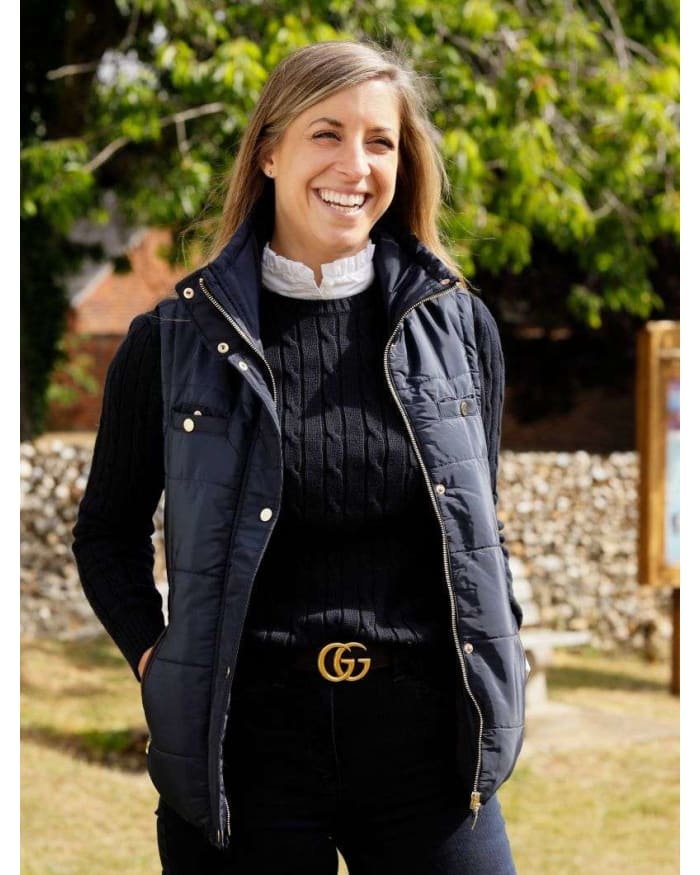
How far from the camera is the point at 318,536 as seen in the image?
1.90 m

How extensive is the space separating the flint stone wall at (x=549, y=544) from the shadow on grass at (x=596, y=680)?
2.85ft

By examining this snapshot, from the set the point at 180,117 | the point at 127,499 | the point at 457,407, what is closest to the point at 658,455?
the point at 180,117

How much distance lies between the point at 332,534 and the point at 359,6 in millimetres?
6117

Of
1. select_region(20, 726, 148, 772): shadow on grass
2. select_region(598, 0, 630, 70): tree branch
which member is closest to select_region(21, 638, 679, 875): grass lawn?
select_region(20, 726, 148, 772): shadow on grass

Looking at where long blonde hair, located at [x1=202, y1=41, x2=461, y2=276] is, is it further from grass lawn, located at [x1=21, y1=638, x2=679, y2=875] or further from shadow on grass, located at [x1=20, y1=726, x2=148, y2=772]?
shadow on grass, located at [x1=20, y1=726, x2=148, y2=772]

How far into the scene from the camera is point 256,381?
189 cm

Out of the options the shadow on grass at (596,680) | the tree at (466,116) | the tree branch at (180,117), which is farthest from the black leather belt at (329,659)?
the shadow on grass at (596,680)

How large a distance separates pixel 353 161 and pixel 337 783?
3.23 feet

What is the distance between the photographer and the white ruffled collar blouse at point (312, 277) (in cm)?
204

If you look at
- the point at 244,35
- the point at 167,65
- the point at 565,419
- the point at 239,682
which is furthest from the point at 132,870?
the point at 565,419

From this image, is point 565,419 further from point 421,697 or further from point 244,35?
point 421,697

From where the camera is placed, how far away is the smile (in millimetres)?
1992

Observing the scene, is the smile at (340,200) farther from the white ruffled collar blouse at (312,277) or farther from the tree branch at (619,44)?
the tree branch at (619,44)

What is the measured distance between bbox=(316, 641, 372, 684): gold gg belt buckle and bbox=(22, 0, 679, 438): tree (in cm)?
499
